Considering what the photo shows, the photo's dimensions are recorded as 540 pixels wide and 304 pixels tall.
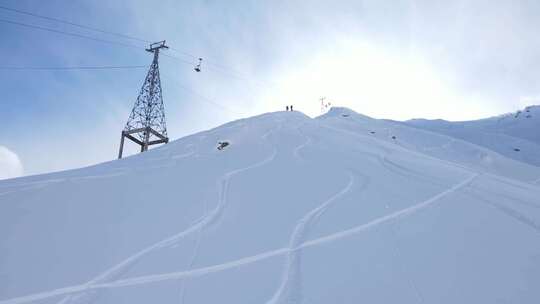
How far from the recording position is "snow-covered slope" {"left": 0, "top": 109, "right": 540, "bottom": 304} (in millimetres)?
3127

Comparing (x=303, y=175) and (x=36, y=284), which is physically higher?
(x=303, y=175)

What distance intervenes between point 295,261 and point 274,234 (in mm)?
687

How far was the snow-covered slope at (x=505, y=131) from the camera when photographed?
14383 mm

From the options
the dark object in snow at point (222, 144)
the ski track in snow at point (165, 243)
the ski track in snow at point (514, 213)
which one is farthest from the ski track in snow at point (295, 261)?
the dark object in snow at point (222, 144)

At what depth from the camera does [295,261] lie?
139 inches

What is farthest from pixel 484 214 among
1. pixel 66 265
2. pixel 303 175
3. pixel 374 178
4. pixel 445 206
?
pixel 66 265

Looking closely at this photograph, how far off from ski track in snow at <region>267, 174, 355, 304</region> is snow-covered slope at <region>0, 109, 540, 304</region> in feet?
0.05

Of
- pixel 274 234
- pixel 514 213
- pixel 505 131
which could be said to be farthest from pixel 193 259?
pixel 505 131

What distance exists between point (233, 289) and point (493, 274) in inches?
82.6

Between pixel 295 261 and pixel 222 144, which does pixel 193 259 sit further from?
pixel 222 144

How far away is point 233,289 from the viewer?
10.4 ft

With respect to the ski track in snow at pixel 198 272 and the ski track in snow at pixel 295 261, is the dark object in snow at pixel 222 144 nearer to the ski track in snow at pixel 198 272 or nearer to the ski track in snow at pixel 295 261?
the ski track in snow at pixel 295 261

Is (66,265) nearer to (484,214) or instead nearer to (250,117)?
(484,214)

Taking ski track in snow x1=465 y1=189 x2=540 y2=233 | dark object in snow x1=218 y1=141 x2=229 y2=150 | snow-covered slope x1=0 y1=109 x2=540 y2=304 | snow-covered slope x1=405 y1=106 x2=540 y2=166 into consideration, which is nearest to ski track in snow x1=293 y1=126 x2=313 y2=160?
snow-covered slope x1=0 y1=109 x2=540 y2=304
